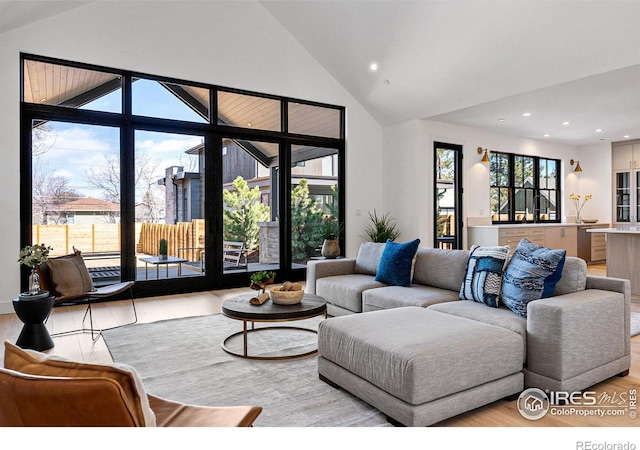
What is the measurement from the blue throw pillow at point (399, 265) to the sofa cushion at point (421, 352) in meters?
1.24

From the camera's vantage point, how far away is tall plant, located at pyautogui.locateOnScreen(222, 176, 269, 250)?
620 cm

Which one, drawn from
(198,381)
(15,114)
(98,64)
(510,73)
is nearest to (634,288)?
(510,73)

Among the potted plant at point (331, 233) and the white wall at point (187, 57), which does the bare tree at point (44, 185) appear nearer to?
the white wall at point (187, 57)

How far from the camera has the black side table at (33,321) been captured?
3412 mm

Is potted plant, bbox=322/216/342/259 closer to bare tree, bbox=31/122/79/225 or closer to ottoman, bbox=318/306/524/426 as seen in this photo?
bare tree, bbox=31/122/79/225

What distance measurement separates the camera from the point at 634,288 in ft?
17.5

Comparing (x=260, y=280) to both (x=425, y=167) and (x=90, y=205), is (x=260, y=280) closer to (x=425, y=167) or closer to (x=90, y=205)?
(x=90, y=205)

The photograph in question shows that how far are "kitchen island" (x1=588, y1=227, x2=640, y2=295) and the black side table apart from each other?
6206 mm

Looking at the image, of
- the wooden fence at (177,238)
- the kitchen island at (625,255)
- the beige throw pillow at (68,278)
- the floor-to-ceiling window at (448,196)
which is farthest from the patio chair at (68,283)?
the kitchen island at (625,255)

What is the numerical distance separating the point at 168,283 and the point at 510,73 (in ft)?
16.7

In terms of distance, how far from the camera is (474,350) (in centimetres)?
222

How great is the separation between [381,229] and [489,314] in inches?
181
